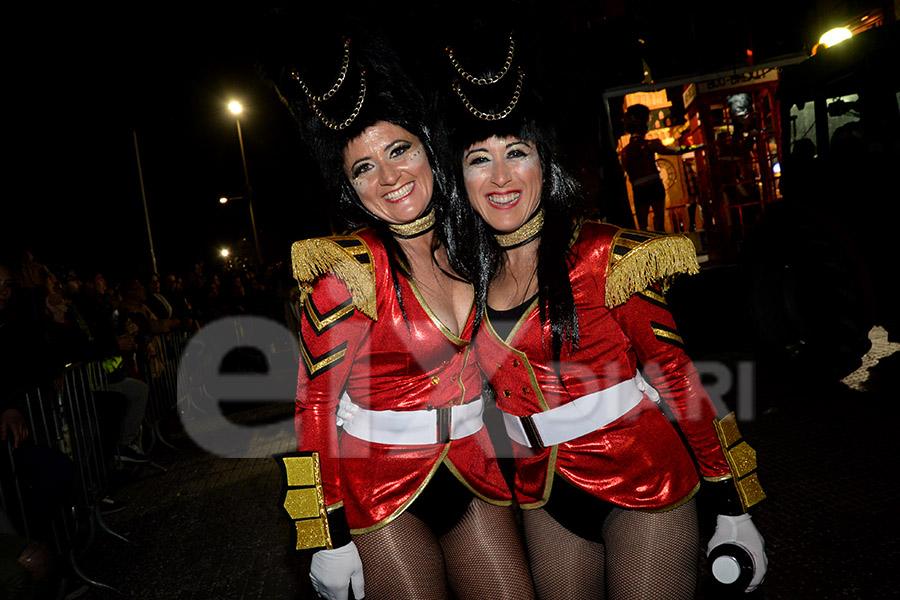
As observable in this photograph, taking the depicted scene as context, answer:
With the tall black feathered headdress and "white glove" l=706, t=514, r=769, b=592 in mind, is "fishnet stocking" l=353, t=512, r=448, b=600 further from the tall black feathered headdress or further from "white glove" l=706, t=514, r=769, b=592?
the tall black feathered headdress

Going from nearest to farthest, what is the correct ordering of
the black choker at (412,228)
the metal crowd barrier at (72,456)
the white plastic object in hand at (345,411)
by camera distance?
the white plastic object in hand at (345,411) → the black choker at (412,228) → the metal crowd barrier at (72,456)

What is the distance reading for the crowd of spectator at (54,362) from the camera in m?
2.95

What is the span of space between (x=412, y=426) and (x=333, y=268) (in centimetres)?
56

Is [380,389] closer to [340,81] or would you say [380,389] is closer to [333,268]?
[333,268]

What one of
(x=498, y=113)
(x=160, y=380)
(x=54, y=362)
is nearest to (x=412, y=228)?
(x=498, y=113)

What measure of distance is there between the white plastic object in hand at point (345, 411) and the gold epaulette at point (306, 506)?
0.24m

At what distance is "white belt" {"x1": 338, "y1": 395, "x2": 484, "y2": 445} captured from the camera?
181cm

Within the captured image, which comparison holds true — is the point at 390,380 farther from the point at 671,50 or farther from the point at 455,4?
the point at 671,50

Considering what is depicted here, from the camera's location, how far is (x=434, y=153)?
207cm

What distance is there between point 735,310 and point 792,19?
4.91 m

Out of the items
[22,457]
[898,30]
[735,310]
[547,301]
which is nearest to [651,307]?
[547,301]

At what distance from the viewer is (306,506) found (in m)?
1.69

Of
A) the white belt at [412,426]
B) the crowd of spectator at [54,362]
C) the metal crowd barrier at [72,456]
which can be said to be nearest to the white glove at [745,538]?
the white belt at [412,426]

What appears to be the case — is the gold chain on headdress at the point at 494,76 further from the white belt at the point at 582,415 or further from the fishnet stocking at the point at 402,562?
the fishnet stocking at the point at 402,562
